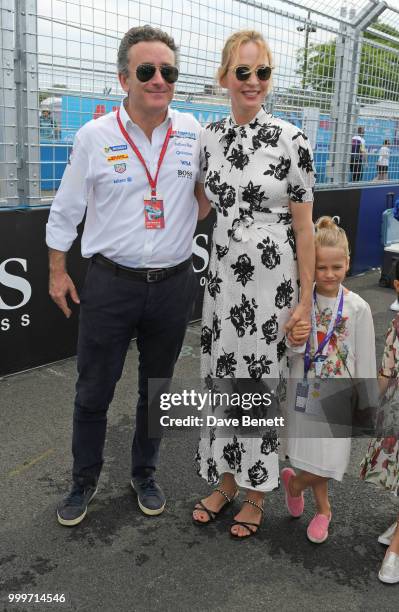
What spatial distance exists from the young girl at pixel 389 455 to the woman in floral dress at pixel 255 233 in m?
0.36

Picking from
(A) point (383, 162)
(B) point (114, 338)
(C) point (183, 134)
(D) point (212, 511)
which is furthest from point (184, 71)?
(A) point (383, 162)

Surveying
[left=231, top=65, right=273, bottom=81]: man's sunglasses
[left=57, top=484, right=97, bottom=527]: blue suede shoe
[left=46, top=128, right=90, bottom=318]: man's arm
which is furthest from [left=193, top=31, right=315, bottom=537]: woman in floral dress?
[left=57, top=484, right=97, bottom=527]: blue suede shoe

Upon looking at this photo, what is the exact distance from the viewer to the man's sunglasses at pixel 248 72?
7.33 ft

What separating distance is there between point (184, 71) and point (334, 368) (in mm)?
3384

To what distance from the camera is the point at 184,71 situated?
4875 millimetres

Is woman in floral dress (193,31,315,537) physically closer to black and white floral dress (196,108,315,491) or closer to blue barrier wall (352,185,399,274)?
black and white floral dress (196,108,315,491)

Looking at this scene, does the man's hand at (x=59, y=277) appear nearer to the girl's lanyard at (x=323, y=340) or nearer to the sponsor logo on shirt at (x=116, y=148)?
the sponsor logo on shirt at (x=116, y=148)

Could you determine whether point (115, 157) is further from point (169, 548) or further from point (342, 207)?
point (342, 207)

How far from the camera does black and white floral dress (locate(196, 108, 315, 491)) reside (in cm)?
226

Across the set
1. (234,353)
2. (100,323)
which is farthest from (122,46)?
(234,353)

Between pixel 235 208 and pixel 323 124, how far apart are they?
5141 millimetres

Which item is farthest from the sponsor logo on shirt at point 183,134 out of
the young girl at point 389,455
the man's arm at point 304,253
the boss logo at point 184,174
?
the young girl at point 389,455

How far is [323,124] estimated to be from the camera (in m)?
6.96

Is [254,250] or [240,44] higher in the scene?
[240,44]
